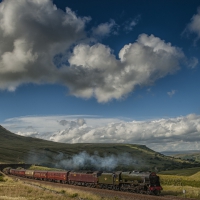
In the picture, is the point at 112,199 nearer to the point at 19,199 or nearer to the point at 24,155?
the point at 19,199

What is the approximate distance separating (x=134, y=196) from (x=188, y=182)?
23770 mm

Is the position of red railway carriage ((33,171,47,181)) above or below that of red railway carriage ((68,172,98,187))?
below

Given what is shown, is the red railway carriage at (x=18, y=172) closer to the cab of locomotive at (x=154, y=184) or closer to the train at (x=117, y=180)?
the train at (x=117, y=180)

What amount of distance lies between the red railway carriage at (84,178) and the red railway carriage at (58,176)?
166cm

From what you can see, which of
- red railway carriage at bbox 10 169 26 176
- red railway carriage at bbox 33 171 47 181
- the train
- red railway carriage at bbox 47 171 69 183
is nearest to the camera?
the train

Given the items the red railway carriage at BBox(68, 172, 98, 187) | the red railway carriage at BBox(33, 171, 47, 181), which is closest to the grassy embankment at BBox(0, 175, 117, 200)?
the red railway carriage at BBox(68, 172, 98, 187)

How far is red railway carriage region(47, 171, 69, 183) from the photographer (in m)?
55.1

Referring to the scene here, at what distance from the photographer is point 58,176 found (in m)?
58.0

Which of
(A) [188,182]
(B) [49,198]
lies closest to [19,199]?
(B) [49,198]

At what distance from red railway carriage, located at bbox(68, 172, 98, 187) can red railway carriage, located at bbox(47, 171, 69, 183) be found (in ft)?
5.46

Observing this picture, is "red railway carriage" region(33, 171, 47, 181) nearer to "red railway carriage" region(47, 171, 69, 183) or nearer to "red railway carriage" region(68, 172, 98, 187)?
"red railway carriage" region(47, 171, 69, 183)

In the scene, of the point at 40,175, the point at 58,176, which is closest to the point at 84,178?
the point at 58,176

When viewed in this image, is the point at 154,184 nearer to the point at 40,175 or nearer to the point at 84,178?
the point at 84,178

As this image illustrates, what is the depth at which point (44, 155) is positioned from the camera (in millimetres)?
184750
